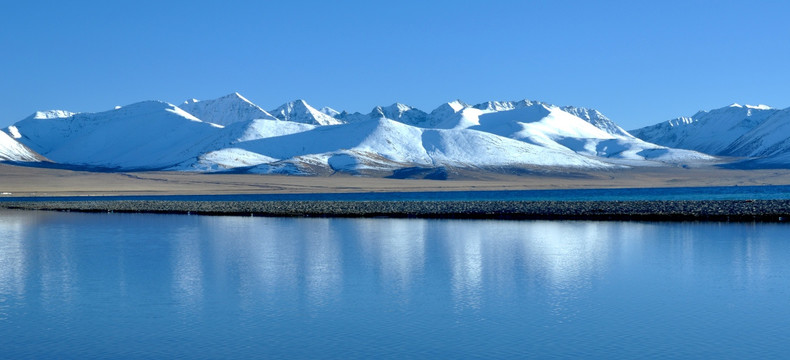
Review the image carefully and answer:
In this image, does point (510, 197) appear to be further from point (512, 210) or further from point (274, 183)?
point (274, 183)

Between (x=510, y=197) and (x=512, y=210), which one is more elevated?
(x=510, y=197)

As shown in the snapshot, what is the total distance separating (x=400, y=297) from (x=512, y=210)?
136 feet

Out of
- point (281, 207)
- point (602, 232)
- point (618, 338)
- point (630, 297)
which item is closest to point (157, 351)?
point (618, 338)

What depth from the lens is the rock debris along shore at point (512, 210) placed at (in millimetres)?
58375

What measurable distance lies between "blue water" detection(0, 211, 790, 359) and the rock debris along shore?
41.8 ft

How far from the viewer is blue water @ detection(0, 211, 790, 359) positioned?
A: 19.5 m

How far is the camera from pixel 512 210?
2596 inches

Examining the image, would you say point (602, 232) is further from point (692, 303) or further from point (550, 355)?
point (550, 355)

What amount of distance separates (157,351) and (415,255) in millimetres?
18278

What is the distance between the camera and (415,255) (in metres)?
36.2

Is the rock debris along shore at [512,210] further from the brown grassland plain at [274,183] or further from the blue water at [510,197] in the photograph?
the brown grassland plain at [274,183]


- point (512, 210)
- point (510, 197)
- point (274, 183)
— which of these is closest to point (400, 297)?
point (512, 210)

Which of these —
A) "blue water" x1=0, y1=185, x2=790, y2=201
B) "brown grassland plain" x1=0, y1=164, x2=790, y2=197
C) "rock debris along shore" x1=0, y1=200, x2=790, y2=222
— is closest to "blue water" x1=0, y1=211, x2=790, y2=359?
"rock debris along shore" x1=0, y1=200, x2=790, y2=222

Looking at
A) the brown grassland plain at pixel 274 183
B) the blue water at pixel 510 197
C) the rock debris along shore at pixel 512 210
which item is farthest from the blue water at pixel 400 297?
the brown grassland plain at pixel 274 183
